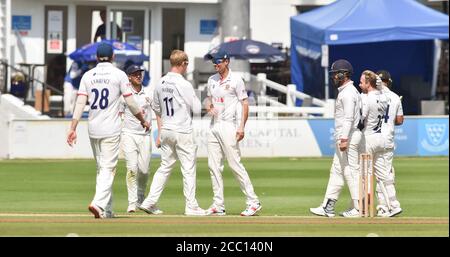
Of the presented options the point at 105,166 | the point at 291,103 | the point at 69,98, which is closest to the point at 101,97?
the point at 105,166

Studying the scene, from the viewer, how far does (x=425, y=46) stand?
40531 millimetres

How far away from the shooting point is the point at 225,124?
17938 millimetres

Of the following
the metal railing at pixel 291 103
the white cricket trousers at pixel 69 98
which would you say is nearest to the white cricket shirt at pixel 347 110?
the metal railing at pixel 291 103

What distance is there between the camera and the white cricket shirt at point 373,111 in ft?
60.1

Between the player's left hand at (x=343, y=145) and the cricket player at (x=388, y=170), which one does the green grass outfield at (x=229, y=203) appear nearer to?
the cricket player at (x=388, y=170)

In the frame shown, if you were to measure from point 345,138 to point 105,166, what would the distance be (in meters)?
3.32

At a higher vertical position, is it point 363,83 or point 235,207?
point 363,83

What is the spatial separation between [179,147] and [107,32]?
2451 cm

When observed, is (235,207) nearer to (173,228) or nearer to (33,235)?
(173,228)

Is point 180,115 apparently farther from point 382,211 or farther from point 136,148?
point 382,211

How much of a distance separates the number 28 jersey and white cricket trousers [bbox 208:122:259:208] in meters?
1.97

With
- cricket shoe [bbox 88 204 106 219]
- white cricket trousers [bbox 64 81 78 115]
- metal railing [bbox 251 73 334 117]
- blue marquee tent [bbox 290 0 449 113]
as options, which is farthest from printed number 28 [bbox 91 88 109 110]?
white cricket trousers [bbox 64 81 78 115]

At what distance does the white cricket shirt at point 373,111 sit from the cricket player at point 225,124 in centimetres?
170
